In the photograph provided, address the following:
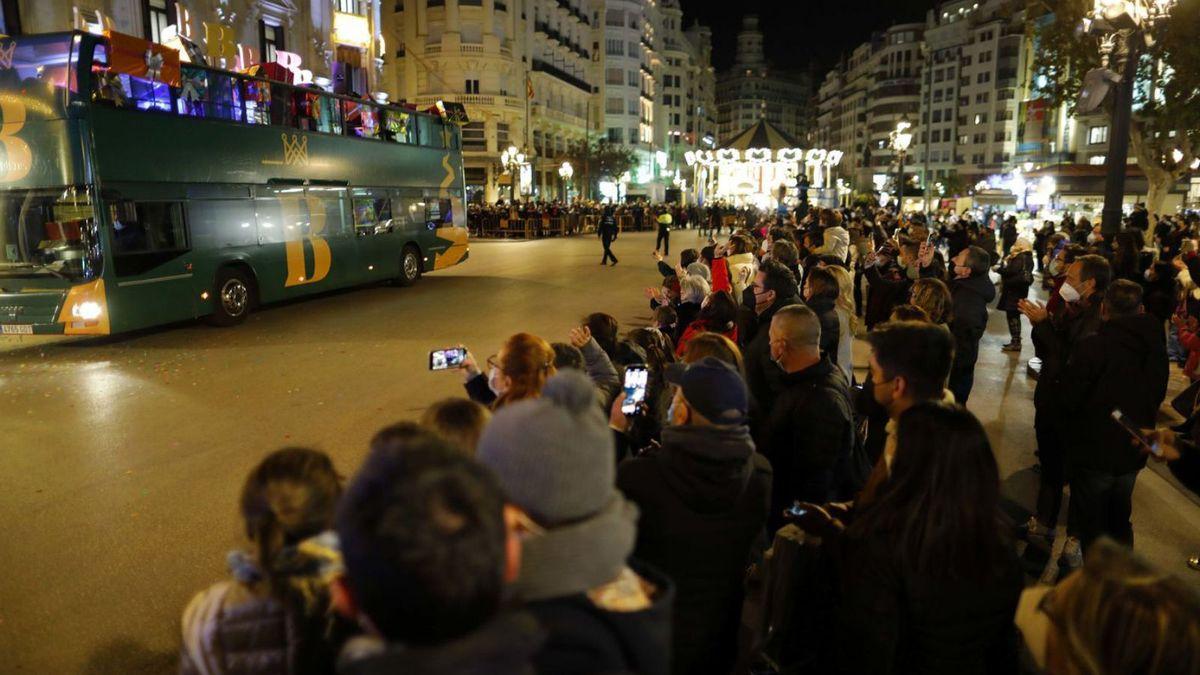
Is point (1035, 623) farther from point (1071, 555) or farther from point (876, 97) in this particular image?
point (876, 97)

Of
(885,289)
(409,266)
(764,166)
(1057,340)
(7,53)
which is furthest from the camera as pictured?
(764,166)

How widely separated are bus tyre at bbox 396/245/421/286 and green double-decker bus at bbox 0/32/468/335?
179cm

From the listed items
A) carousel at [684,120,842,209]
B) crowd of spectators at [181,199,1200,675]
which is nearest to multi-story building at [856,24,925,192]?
carousel at [684,120,842,209]

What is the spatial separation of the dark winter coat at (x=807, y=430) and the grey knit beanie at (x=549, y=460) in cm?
233

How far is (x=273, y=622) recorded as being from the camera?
5.77 ft

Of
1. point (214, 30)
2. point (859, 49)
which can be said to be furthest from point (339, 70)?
point (859, 49)

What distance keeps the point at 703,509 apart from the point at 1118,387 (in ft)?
10.4

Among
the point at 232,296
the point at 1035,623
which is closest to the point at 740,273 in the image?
the point at 1035,623

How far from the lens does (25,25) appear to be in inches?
746

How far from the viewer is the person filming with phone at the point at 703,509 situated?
8.16 feet

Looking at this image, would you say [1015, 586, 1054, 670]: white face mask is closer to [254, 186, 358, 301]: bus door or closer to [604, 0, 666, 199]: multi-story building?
[254, 186, 358, 301]: bus door

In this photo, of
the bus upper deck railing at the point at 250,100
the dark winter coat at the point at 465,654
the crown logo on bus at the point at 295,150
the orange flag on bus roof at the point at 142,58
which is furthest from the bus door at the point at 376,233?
the dark winter coat at the point at 465,654

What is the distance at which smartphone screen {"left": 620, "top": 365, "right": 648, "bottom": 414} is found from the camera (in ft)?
13.8

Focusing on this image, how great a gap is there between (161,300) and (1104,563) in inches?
491
